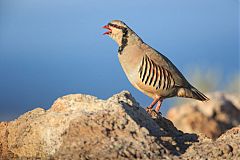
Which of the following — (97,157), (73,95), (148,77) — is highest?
(148,77)

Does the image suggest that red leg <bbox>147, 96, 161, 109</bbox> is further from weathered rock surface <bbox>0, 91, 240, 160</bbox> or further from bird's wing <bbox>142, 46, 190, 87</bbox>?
weathered rock surface <bbox>0, 91, 240, 160</bbox>

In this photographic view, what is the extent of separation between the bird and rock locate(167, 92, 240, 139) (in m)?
3.26

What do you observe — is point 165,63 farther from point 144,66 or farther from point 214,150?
point 214,150

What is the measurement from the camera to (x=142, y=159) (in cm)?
410

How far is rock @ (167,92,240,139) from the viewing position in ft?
36.2

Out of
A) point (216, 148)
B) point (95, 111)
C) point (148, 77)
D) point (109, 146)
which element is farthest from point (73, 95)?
point (148, 77)

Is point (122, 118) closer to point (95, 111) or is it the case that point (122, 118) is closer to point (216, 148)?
point (95, 111)

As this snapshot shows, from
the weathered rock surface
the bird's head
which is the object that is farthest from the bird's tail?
the weathered rock surface

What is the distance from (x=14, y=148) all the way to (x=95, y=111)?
83 centimetres

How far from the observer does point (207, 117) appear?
1120cm

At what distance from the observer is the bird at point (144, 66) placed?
7473mm

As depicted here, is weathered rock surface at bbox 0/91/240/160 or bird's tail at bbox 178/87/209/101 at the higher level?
bird's tail at bbox 178/87/209/101

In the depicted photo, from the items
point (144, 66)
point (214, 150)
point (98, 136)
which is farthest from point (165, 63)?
point (98, 136)

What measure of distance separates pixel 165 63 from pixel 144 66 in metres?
0.32
